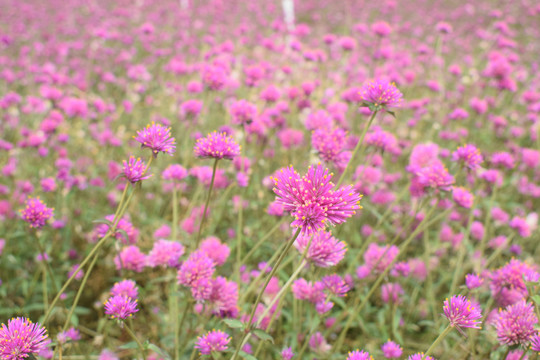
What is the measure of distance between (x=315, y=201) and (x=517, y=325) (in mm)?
1113

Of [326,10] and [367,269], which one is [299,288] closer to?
[367,269]

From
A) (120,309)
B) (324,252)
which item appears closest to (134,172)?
(120,309)

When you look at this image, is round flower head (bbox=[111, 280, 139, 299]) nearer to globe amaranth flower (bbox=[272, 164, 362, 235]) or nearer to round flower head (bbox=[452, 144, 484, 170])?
globe amaranth flower (bbox=[272, 164, 362, 235])

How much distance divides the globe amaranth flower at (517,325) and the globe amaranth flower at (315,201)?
3.23 feet

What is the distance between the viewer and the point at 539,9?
18.3 ft

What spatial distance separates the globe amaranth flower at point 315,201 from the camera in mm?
1169

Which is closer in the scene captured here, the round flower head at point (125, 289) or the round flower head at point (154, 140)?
the round flower head at point (154, 140)

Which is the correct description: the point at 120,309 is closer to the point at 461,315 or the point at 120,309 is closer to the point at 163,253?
the point at 163,253

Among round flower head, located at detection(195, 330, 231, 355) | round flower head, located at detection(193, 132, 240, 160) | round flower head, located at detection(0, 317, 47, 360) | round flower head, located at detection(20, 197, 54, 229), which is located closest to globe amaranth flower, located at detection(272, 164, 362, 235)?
round flower head, located at detection(193, 132, 240, 160)

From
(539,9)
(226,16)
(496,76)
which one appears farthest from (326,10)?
(496,76)

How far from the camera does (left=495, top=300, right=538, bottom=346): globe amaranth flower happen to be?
152 centimetres

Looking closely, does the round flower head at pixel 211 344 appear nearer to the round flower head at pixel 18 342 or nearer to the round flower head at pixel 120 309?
the round flower head at pixel 120 309

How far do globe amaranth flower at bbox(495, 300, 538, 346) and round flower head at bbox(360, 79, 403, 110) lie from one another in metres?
1.05

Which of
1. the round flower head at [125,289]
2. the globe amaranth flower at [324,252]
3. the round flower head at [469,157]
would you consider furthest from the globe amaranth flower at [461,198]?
the round flower head at [125,289]
